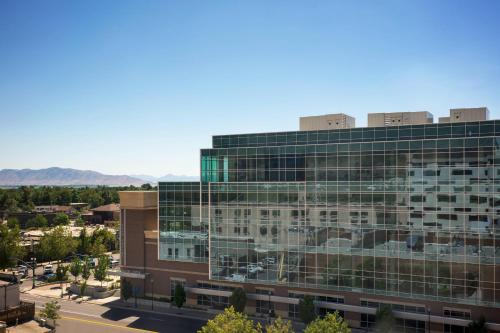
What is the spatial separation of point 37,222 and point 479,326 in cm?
14291

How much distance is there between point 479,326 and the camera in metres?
48.3

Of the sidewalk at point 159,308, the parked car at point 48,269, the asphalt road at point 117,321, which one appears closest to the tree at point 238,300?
the sidewalk at point 159,308

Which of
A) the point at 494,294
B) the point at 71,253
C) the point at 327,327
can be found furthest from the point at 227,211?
the point at 71,253

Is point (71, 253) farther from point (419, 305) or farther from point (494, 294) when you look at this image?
point (494, 294)

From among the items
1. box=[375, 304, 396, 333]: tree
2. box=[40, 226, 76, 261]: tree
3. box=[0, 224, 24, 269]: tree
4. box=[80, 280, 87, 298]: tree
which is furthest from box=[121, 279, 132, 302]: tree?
box=[375, 304, 396, 333]: tree

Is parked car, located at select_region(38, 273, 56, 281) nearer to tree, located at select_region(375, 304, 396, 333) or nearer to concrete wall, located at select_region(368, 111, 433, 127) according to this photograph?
tree, located at select_region(375, 304, 396, 333)

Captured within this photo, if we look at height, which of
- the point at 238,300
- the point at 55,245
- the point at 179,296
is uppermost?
the point at 55,245

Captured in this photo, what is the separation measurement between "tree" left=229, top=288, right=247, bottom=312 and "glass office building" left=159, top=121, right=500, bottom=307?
228 centimetres

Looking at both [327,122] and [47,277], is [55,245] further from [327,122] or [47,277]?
[327,122]

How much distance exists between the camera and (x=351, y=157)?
56.5m

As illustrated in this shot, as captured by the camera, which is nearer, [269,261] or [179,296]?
[269,261]

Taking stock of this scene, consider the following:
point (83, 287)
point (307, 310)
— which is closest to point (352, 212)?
point (307, 310)

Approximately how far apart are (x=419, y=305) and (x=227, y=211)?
2796cm

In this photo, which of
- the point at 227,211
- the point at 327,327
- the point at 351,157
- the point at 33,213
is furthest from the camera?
the point at 33,213
